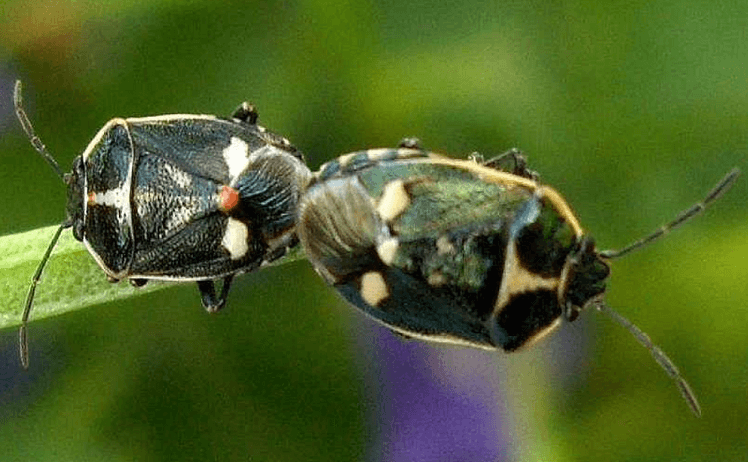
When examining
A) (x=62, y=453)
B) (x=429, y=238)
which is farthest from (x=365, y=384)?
(x=429, y=238)

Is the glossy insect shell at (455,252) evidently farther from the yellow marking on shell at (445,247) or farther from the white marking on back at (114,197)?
the white marking on back at (114,197)

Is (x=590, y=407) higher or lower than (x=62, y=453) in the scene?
higher

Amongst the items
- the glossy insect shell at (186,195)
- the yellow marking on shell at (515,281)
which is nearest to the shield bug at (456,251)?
the yellow marking on shell at (515,281)

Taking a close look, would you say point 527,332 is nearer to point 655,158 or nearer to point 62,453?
point 655,158

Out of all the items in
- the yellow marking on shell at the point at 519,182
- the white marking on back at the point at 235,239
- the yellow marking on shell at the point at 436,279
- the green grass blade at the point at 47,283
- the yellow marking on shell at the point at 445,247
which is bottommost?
the white marking on back at the point at 235,239

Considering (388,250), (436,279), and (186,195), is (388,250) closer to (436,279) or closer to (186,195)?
(436,279)

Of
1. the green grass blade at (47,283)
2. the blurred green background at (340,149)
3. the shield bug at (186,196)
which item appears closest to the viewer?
the green grass blade at (47,283)

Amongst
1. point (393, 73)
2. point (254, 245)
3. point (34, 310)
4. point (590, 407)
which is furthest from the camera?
point (393, 73)

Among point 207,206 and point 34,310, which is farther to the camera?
point 207,206

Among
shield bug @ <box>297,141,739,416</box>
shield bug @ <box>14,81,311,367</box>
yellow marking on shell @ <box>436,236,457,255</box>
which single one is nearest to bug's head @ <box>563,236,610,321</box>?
shield bug @ <box>297,141,739,416</box>
